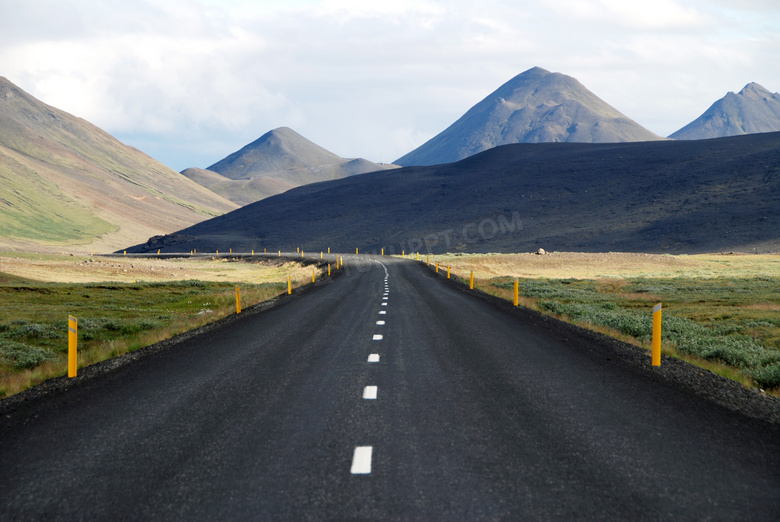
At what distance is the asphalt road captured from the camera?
4691mm

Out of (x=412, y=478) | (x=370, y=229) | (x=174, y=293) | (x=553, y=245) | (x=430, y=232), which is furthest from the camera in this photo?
(x=370, y=229)

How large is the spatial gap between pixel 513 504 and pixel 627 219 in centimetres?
10517

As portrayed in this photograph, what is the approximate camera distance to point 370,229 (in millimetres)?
130125

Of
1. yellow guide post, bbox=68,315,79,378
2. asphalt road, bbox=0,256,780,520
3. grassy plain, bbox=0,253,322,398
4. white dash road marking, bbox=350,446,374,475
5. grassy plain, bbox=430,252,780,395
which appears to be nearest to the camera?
asphalt road, bbox=0,256,780,520

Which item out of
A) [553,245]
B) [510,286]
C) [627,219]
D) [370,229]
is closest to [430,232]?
[370,229]

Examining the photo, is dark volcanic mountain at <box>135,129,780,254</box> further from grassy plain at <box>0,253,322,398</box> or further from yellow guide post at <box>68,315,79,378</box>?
yellow guide post at <box>68,315,79,378</box>

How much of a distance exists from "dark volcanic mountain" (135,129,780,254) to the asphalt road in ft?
275

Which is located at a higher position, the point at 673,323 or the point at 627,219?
the point at 627,219

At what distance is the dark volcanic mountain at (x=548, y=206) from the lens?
9319 cm

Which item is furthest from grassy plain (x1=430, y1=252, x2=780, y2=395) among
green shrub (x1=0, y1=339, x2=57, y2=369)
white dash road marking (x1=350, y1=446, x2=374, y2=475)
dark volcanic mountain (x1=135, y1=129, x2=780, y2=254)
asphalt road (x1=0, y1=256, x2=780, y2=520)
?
dark volcanic mountain (x1=135, y1=129, x2=780, y2=254)

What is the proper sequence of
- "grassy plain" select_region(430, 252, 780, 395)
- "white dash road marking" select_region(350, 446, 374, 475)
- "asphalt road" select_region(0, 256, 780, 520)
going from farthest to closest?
"grassy plain" select_region(430, 252, 780, 395)
"white dash road marking" select_region(350, 446, 374, 475)
"asphalt road" select_region(0, 256, 780, 520)

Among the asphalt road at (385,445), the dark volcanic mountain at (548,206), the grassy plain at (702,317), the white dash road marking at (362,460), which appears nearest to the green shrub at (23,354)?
A: the asphalt road at (385,445)

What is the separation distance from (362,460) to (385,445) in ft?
1.59

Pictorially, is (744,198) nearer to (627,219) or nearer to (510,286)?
(627,219)
